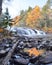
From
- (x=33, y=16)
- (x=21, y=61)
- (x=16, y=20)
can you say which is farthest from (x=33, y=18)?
(x=21, y=61)

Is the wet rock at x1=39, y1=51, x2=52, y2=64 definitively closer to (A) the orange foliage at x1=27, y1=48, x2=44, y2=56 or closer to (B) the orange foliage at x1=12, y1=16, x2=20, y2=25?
(A) the orange foliage at x1=27, y1=48, x2=44, y2=56

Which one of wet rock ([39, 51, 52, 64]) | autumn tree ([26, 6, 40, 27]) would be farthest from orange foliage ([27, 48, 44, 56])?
autumn tree ([26, 6, 40, 27])

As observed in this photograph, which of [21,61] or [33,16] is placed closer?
[21,61]

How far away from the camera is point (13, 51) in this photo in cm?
169

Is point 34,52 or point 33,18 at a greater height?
point 33,18

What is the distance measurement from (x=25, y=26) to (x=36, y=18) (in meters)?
0.13

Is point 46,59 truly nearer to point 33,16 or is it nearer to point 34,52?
point 34,52

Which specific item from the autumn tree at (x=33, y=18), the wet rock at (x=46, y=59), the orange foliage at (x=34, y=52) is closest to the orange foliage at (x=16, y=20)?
the autumn tree at (x=33, y=18)

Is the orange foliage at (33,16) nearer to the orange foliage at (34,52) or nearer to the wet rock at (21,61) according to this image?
the orange foliage at (34,52)

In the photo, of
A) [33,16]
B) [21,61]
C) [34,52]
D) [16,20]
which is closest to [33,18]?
[33,16]

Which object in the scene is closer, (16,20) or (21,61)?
(21,61)

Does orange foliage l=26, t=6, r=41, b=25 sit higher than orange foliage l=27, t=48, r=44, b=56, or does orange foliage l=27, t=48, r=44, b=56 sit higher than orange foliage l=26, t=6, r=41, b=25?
orange foliage l=26, t=6, r=41, b=25

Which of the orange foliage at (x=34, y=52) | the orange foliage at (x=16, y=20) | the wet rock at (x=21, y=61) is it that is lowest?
the wet rock at (x=21, y=61)

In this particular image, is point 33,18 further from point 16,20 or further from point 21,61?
point 21,61
